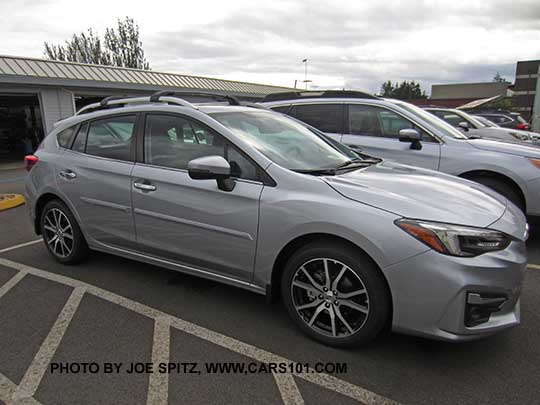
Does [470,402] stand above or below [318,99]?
below

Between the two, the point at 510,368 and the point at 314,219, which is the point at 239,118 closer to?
the point at 314,219

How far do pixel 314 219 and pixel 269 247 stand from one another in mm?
410

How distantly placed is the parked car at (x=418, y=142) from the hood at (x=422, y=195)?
203 cm

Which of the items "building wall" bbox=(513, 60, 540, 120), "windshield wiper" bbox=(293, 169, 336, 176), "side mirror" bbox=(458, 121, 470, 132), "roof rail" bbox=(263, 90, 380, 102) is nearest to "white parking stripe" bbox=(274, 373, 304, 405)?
"windshield wiper" bbox=(293, 169, 336, 176)

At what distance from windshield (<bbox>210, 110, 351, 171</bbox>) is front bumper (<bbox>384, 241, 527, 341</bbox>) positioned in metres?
1.10

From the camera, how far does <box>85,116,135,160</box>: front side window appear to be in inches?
144

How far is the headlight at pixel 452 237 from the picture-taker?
7.60 ft

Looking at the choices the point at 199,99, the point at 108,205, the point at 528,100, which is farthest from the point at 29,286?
the point at 528,100

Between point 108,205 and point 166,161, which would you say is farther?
point 108,205

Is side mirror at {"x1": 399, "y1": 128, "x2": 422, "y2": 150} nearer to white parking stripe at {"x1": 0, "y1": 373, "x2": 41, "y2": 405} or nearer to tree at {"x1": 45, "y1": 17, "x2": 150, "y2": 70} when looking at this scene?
white parking stripe at {"x1": 0, "y1": 373, "x2": 41, "y2": 405}

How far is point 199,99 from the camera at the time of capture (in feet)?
12.9

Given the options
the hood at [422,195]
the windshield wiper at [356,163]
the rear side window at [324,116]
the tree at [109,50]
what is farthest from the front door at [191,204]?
the tree at [109,50]

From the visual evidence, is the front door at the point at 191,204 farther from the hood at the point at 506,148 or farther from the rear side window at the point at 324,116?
the hood at the point at 506,148

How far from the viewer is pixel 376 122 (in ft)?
18.7
